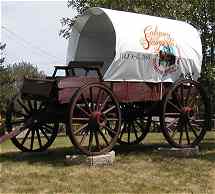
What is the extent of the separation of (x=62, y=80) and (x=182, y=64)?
133 inches

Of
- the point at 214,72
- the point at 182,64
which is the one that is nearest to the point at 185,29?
the point at 182,64

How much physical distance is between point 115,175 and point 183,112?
3.37m

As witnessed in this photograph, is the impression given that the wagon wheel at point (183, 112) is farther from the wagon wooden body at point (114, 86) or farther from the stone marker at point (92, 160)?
the stone marker at point (92, 160)

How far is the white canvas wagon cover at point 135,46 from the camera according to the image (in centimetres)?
1058

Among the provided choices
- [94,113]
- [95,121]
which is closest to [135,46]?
[94,113]

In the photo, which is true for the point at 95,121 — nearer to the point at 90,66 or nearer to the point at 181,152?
the point at 90,66

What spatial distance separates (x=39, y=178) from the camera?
27.9 ft

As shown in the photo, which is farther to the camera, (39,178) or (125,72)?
(125,72)

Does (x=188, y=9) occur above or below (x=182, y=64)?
above

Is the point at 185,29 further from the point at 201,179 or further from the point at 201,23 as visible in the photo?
the point at 201,23

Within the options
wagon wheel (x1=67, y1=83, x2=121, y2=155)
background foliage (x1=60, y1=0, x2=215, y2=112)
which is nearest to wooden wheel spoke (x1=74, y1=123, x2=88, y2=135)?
wagon wheel (x1=67, y1=83, x2=121, y2=155)

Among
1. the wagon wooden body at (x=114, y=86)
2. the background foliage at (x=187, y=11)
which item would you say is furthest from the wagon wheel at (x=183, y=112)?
the background foliage at (x=187, y=11)

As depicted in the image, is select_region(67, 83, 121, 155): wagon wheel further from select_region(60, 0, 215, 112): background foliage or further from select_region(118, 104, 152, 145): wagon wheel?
select_region(60, 0, 215, 112): background foliage

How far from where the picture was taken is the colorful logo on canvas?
11.1 meters
